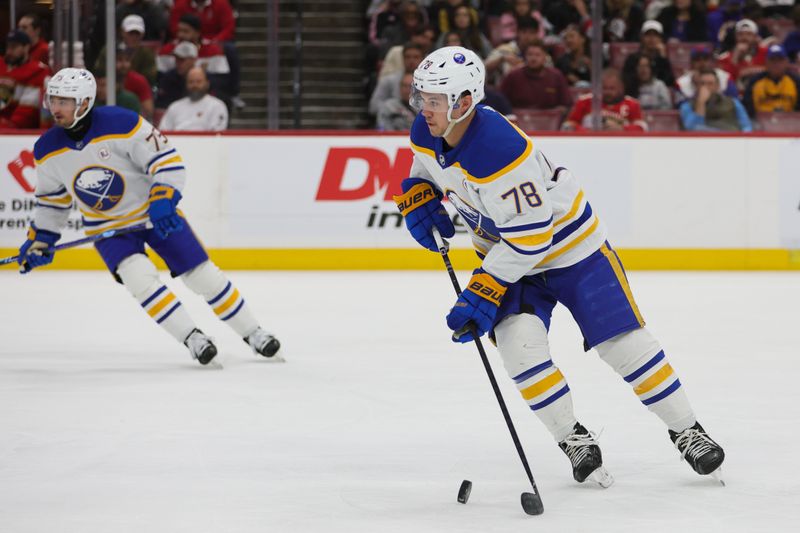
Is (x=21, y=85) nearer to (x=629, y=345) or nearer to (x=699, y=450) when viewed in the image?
(x=629, y=345)

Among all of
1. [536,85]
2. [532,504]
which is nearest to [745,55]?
[536,85]

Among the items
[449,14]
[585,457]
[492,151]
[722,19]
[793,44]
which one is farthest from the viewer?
[722,19]

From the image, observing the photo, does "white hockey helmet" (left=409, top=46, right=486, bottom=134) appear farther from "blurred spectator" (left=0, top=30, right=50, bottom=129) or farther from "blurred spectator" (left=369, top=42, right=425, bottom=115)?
"blurred spectator" (left=0, top=30, right=50, bottom=129)

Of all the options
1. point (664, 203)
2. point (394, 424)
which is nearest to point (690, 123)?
point (664, 203)

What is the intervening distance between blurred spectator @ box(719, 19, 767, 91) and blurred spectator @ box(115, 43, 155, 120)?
4255mm

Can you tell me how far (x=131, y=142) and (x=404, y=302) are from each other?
239cm

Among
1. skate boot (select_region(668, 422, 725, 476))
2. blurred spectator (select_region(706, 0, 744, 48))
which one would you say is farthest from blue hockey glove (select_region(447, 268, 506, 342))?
blurred spectator (select_region(706, 0, 744, 48))

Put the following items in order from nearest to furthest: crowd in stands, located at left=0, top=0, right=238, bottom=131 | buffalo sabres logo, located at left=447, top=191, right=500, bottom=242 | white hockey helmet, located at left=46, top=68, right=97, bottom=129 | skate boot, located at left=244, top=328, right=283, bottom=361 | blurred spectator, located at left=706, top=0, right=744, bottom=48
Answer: buffalo sabres logo, located at left=447, top=191, right=500, bottom=242
white hockey helmet, located at left=46, top=68, right=97, bottom=129
skate boot, located at left=244, top=328, right=283, bottom=361
crowd in stands, located at left=0, top=0, right=238, bottom=131
blurred spectator, located at left=706, top=0, right=744, bottom=48

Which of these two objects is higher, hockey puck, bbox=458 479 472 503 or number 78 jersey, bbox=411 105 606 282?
number 78 jersey, bbox=411 105 606 282

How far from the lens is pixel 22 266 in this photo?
542cm

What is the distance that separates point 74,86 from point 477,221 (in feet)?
7.67

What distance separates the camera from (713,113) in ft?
29.2

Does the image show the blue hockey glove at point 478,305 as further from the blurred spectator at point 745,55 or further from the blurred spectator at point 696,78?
the blurred spectator at point 745,55

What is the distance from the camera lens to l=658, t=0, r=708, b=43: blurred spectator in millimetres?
10047
